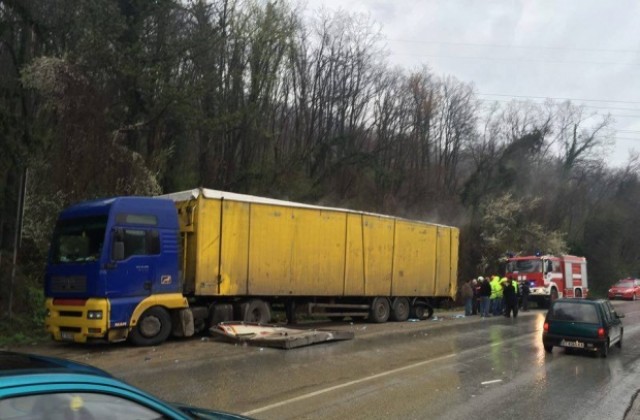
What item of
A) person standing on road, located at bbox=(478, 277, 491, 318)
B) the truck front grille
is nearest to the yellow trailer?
person standing on road, located at bbox=(478, 277, 491, 318)

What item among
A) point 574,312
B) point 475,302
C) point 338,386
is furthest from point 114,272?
point 475,302

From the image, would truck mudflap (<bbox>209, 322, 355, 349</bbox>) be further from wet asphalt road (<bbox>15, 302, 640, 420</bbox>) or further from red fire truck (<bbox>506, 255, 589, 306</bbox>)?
red fire truck (<bbox>506, 255, 589, 306</bbox>)

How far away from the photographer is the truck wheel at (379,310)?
1992 cm

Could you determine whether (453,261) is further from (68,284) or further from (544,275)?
(68,284)

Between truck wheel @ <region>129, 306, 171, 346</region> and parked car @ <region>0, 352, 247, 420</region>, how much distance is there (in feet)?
35.0

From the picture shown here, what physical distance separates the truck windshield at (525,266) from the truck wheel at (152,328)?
76.1 feet

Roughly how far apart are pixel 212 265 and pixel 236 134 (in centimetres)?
1532

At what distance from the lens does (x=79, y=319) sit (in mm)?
12164

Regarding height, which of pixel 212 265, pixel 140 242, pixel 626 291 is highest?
pixel 140 242

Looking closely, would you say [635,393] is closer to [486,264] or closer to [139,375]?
[139,375]

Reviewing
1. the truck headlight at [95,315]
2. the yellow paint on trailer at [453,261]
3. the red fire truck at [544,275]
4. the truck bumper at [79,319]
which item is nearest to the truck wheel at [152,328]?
the truck bumper at [79,319]

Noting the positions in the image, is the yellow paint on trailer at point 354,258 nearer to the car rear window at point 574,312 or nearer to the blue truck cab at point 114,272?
the blue truck cab at point 114,272

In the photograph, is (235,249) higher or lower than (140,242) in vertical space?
lower

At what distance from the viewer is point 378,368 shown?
10.6m
